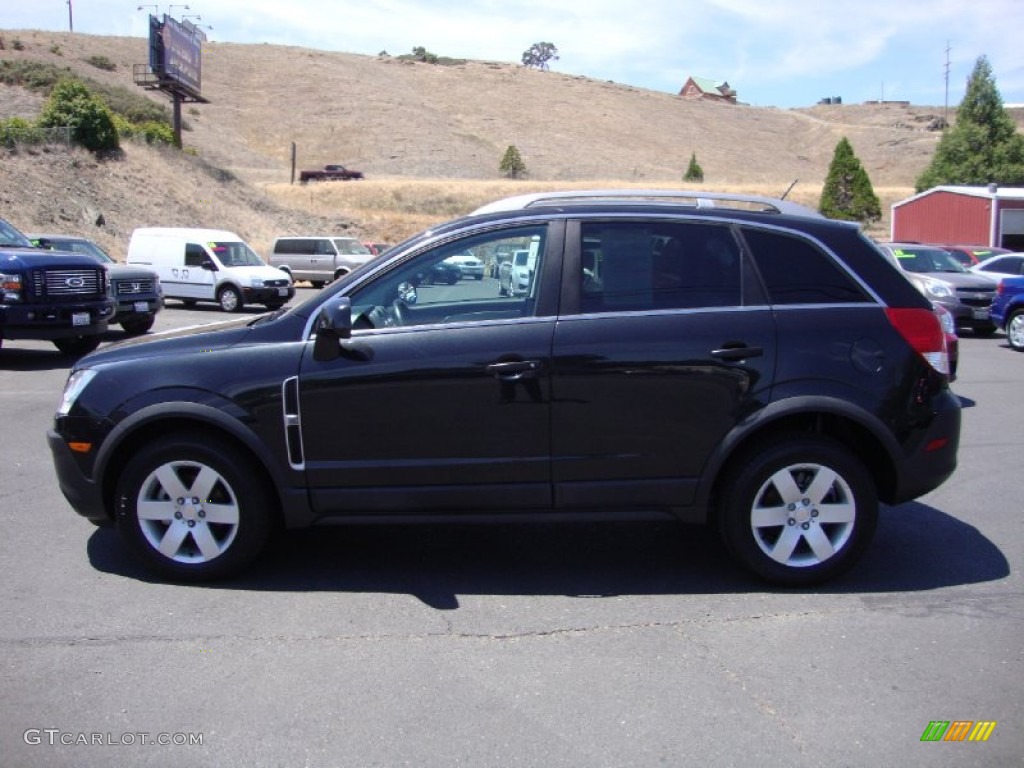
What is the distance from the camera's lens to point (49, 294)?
1252cm

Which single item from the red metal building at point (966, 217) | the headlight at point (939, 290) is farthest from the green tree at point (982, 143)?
the headlight at point (939, 290)

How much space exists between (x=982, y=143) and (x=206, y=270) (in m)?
41.3

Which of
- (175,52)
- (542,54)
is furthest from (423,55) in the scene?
(175,52)

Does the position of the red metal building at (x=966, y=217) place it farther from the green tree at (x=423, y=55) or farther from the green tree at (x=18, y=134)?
the green tree at (x=423, y=55)

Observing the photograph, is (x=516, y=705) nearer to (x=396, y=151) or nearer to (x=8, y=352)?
(x=8, y=352)

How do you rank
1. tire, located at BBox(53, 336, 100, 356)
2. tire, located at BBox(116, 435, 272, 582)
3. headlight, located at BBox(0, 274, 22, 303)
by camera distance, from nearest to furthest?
1. tire, located at BBox(116, 435, 272, 582)
2. headlight, located at BBox(0, 274, 22, 303)
3. tire, located at BBox(53, 336, 100, 356)

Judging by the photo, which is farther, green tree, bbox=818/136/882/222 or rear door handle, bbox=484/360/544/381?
green tree, bbox=818/136/882/222

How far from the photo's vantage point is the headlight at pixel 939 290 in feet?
56.8

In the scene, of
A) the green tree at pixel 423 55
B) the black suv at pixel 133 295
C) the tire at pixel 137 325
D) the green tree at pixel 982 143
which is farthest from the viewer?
the green tree at pixel 423 55

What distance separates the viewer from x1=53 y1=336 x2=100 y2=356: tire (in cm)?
1394

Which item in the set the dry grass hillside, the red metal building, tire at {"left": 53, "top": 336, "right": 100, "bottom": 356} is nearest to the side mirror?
tire at {"left": 53, "top": 336, "right": 100, "bottom": 356}

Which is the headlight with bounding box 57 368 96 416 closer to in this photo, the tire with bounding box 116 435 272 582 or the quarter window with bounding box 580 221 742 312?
the tire with bounding box 116 435 272 582

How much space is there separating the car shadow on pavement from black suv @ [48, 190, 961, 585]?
354mm

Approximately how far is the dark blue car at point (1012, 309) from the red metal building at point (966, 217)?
54.8 feet
